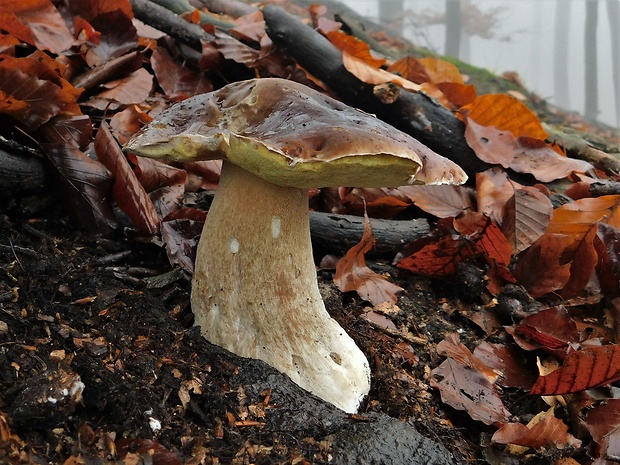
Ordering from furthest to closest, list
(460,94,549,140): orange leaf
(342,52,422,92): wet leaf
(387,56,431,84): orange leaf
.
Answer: (387,56,431,84): orange leaf < (460,94,549,140): orange leaf < (342,52,422,92): wet leaf

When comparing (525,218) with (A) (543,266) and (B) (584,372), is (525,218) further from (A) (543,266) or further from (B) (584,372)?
(B) (584,372)

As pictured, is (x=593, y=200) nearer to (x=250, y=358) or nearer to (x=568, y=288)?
(x=568, y=288)

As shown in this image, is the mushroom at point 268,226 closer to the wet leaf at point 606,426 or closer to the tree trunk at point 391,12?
the wet leaf at point 606,426

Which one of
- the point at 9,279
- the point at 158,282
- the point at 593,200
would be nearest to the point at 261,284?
the point at 158,282

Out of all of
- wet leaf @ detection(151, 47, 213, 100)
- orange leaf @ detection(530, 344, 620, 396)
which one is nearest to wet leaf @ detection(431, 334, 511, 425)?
orange leaf @ detection(530, 344, 620, 396)

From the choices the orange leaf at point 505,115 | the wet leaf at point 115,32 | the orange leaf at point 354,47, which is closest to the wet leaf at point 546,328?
the orange leaf at point 505,115

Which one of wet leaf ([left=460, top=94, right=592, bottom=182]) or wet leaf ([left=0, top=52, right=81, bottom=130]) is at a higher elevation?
wet leaf ([left=0, top=52, right=81, bottom=130])

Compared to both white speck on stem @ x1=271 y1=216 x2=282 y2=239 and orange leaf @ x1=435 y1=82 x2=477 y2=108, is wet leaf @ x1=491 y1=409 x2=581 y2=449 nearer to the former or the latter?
white speck on stem @ x1=271 y1=216 x2=282 y2=239
